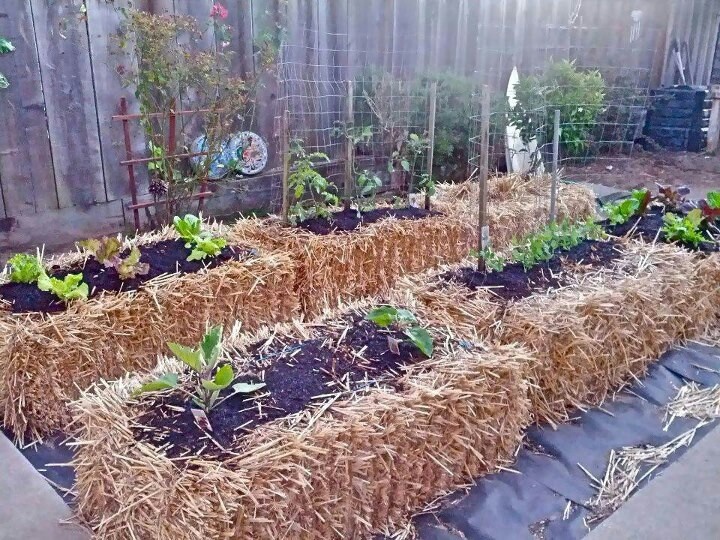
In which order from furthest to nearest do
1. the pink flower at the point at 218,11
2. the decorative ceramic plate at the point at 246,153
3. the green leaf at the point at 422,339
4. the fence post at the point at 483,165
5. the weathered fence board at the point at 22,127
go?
the decorative ceramic plate at the point at 246,153 → the pink flower at the point at 218,11 → the weathered fence board at the point at 22,127 → the fence post at the point at 483,165 → the green leaf at the point at 422,339

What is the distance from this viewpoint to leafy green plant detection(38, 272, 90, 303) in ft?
9.00

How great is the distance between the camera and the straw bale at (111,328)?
2.49m

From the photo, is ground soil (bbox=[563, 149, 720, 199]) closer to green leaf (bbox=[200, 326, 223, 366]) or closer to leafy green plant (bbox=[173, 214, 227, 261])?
leafy green plant (bbox=[173, 214, 227, 261])

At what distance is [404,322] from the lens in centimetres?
245

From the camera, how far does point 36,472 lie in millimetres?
2307

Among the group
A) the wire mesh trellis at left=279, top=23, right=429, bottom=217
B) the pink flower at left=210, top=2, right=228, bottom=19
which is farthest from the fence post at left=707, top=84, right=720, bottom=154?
the pink flower at left=210, top=2, right=228, bottom=19

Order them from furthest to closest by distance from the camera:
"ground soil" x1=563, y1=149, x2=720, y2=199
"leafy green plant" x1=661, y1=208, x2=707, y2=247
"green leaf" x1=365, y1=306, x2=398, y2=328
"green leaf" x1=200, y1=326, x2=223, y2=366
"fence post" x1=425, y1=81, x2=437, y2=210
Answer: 1. "ground soil" x1=563, y1=149, x2=720, y2=199
2. "fence post" x1=425, y1=81, x2=437, y2=210
3. "leafy green plant" x1=661, y1=208, x2=707, y2=247
4. "green leaf" x1=365, y1=306, x2=398, y2=328
5. "green leaf" x1=200, y1=326, x2=223, y2=366

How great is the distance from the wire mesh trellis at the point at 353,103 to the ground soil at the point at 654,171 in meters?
1.99

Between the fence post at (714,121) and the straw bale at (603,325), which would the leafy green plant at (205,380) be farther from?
the fence post at (714,121)

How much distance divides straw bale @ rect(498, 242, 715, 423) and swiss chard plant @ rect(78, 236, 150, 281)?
5.45 feet

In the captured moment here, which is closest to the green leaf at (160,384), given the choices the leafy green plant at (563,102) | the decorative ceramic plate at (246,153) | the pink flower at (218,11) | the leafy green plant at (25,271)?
the leafy green plant at (25,271)

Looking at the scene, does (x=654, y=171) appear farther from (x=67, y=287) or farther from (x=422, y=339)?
(x=67, y=287)

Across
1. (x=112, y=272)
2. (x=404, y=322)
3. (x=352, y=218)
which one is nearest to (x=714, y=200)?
(x=352, y=218)

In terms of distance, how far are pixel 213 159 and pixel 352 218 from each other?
1.26 metres
